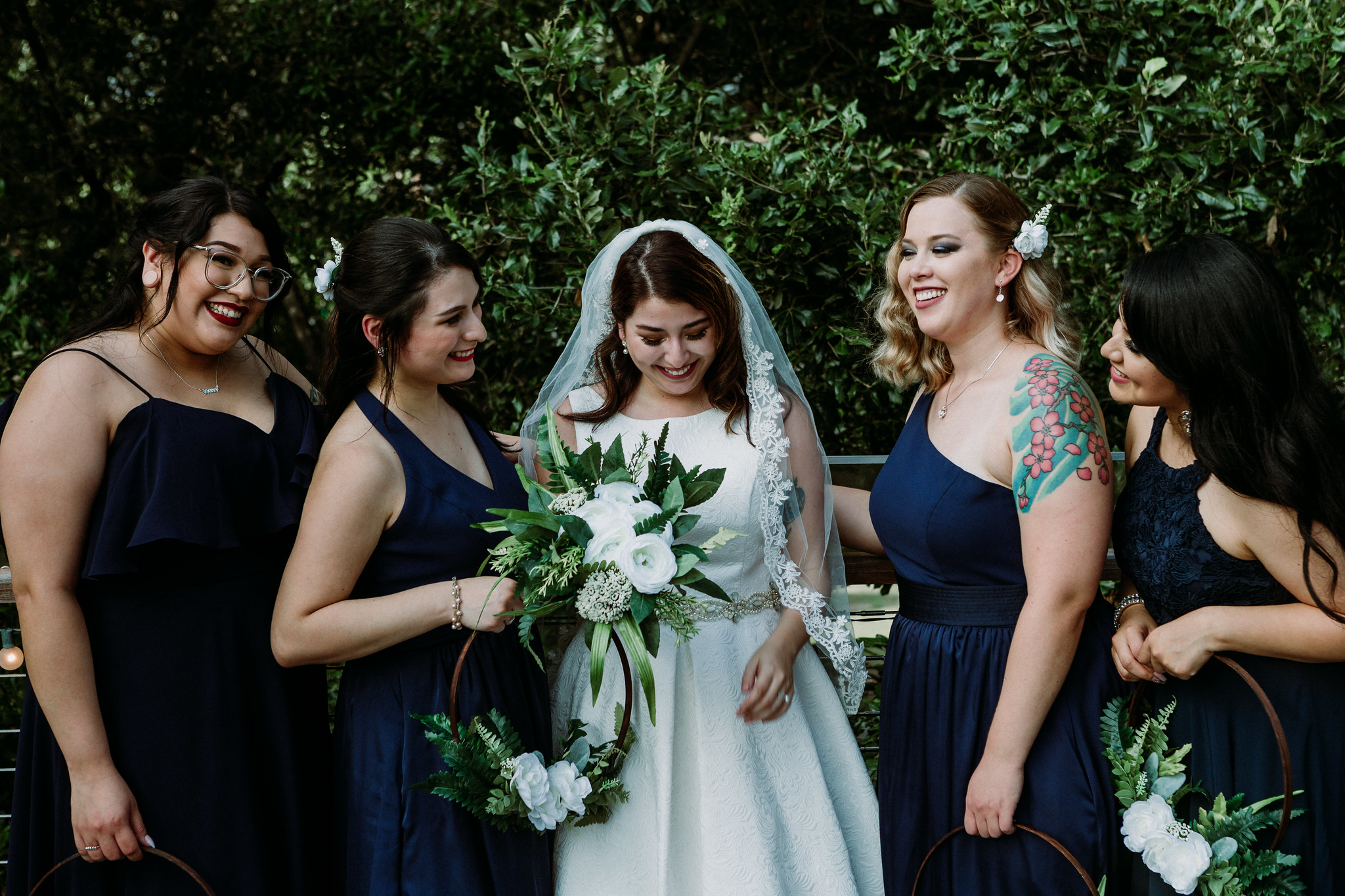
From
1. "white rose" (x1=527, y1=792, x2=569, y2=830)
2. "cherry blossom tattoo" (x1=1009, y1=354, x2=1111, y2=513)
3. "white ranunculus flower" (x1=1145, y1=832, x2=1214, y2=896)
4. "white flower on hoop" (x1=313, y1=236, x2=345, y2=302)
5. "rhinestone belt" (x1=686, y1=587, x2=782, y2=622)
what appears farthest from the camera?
"rhinestone belt" (x1=686, y1=587, x2=782, y2=622)

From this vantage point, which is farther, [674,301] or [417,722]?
[674,301]

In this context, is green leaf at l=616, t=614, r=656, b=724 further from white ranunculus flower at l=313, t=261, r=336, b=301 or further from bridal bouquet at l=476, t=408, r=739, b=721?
white ranunculus flower at l=313, t=261, r=336, b=301

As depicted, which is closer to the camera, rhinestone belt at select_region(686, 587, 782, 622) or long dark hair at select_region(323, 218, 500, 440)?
long dark hair at select_region(323, 218, 500, 440)

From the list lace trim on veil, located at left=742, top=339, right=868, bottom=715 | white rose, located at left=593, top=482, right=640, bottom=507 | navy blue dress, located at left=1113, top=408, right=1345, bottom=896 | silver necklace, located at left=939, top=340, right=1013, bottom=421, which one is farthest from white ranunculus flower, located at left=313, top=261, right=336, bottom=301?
navy blue dress, located at left=1113, top=408, right=1345, bottom=896

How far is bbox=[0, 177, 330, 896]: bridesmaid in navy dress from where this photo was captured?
2.14m

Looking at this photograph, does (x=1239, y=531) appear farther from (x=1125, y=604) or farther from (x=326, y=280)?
(x=326, y=280)

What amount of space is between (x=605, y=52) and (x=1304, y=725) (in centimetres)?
405

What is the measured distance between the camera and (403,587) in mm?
2297

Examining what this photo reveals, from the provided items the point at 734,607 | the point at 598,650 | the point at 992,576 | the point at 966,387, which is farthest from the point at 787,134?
the point at 598,650

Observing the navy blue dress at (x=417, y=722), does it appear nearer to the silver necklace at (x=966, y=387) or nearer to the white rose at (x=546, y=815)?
the white rose at (x=546, y=815)

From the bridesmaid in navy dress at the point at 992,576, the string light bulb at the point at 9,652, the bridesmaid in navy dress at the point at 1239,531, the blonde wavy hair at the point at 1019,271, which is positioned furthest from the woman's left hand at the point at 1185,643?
the string light bulb at the point at 9,652

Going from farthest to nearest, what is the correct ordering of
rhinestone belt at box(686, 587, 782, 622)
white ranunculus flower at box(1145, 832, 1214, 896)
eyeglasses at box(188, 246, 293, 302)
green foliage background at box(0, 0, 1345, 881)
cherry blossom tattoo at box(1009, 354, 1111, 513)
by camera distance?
green foliage background at box(0, 0, 1345, 881) < rhinestone belt at box(686, 587, 782, 622) < eyeglasses at box(188, 246, 293, 302) < cherry blossom tattoo at box(1009, 354, 1111, 513) < white ranunculus flower at box(1145, 832, 1214, 896)

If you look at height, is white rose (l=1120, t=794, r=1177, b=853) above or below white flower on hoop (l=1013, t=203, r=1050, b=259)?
below

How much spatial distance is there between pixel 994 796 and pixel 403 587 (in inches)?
53.1
